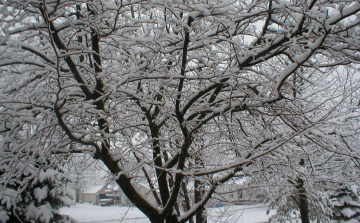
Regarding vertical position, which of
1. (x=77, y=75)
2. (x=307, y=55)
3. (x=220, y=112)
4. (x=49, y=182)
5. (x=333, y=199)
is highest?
(x=77, y=75)

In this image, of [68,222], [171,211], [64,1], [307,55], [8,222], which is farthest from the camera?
[68,222]

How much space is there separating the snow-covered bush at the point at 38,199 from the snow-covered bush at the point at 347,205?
1154cm

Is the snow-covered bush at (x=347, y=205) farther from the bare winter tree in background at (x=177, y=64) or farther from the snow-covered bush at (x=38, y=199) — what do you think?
the snow-covered bush at (x=38, y=199)

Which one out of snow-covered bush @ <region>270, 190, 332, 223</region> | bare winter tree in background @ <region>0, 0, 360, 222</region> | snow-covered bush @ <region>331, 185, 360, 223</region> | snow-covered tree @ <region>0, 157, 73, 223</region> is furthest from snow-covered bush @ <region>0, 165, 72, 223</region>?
snow-covered bush @ <region>331, 185, 360, 223</region>

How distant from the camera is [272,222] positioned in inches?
437

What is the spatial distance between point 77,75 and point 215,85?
1820 mm

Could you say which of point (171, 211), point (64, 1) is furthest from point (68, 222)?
point (64, 1)

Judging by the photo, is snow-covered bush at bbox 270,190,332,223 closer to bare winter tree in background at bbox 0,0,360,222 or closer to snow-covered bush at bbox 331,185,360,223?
snow-covered bush at bbox 331,185,360,223

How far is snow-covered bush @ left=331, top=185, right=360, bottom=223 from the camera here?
35.7 feet

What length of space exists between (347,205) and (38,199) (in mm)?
12401

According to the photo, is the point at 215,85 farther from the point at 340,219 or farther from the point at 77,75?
the point at 340,219

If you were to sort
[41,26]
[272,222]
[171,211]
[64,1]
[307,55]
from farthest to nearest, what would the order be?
1. [272,222]
2. [171,211]
3. [41,26]
4. [64,1]
5. [307,55]

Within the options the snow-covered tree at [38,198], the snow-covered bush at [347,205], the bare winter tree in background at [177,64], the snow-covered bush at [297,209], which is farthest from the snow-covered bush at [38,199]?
the snow-covered bush at [347,205]

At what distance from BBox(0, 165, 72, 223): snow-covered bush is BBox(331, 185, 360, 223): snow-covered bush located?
1154 cm
